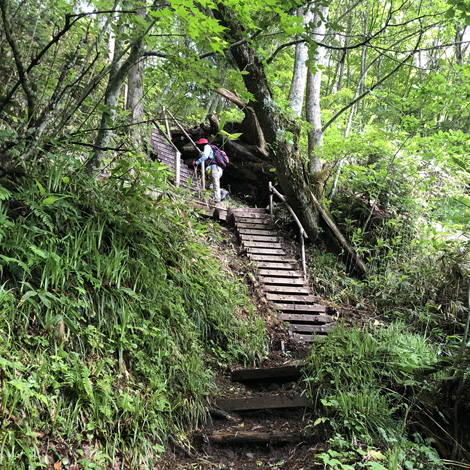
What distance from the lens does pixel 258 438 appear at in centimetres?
298

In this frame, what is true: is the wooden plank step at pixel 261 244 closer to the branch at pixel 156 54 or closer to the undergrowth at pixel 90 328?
the undergrowth at pixel 90 328

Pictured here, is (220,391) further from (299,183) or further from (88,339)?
(299,183)

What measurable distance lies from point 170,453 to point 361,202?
780 cm

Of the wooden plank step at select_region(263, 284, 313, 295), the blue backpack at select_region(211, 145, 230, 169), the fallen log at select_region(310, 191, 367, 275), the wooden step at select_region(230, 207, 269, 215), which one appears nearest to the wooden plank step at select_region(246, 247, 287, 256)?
the wooden plank step at select_region(263, 284, 313, 295)

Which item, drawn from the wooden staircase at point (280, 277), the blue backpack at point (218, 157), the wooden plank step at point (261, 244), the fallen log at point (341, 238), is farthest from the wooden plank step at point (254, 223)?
the blue backpack at point (218, 157)

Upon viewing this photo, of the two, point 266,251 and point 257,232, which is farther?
point 257,232

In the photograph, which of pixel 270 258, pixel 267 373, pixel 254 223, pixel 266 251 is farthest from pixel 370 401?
pixel 254 223

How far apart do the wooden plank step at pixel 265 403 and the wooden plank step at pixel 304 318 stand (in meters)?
2.89

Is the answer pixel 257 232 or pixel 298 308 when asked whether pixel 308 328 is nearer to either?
pixel 298 308

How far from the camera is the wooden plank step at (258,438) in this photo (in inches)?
115

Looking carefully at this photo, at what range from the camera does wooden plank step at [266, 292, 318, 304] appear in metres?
6.64

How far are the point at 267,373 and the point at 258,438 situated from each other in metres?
1.05

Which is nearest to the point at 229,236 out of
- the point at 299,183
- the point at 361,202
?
the point at 299,183

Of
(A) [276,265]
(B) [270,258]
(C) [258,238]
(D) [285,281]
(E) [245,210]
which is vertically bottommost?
(D) [285,281]
